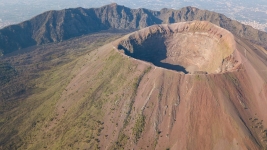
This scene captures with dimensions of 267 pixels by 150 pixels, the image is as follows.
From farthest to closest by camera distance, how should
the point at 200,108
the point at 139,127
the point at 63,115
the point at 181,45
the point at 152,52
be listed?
the point at 181,45 → the point at 152,52 → the point at 63,115 → the point at 200,108 → the point at 139,127

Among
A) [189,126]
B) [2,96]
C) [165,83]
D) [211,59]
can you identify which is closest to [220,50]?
[211,59]

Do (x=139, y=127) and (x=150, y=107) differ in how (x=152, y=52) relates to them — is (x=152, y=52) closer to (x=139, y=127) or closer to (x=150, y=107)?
(x=150, y=107)

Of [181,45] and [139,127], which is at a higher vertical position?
[181,45]

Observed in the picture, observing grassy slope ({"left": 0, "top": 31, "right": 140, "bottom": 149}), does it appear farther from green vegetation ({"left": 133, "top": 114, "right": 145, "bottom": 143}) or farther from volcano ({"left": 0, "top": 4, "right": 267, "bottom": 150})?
green vegetation ({"left": 133, "top": 114, "right": 145, "bottom": 143})

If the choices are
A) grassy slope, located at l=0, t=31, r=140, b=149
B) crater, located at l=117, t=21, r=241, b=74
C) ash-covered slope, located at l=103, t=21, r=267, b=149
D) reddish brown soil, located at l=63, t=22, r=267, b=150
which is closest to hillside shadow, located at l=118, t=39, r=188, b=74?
crater, located at l=117, t=21, r=241, b=74

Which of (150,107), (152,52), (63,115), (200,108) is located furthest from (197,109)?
(152,52)

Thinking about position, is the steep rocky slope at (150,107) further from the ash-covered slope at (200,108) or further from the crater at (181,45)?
the crater at (181,45)
